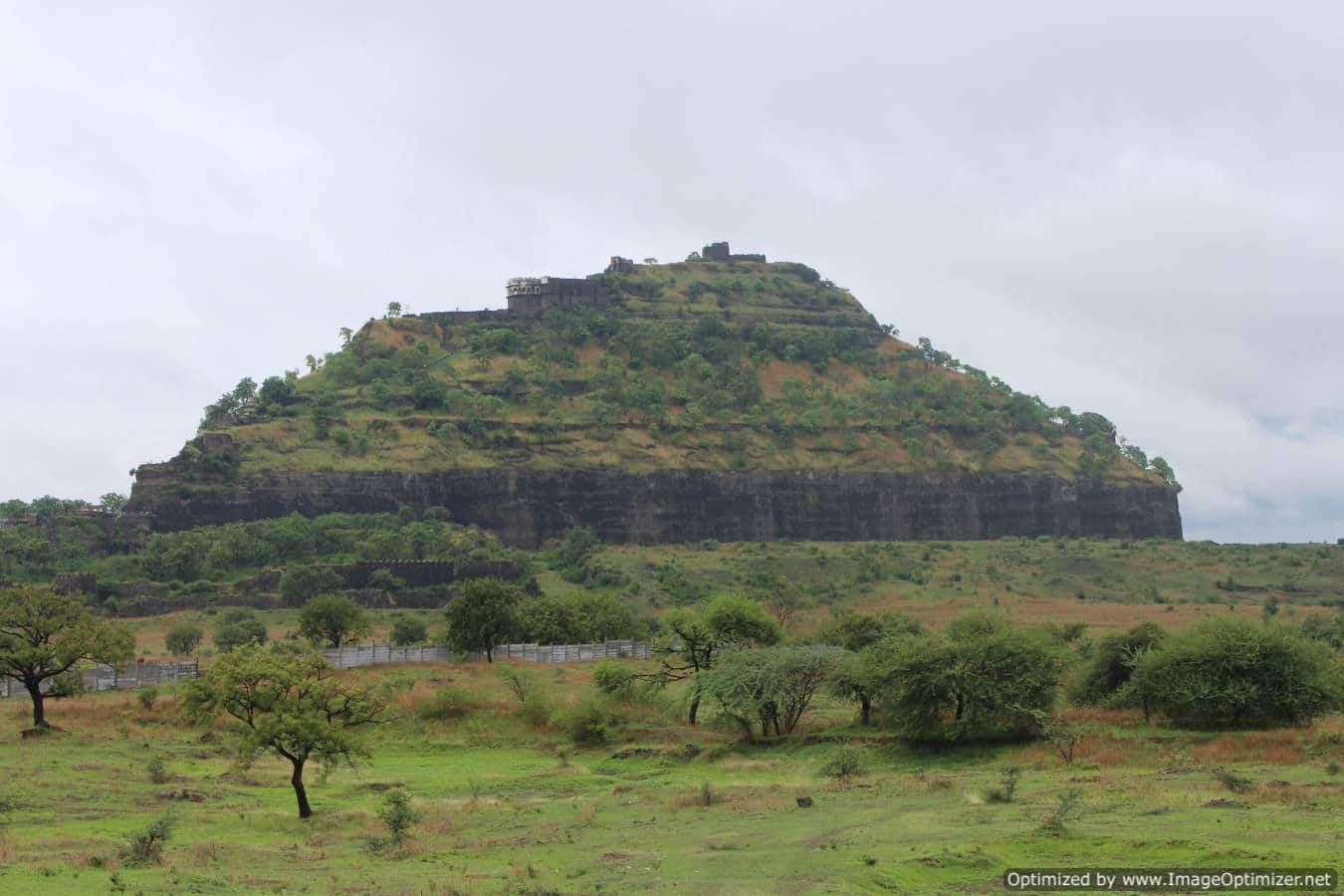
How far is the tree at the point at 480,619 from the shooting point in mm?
62125

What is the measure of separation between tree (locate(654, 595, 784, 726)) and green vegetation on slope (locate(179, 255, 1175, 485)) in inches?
2433

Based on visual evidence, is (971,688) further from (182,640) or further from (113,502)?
(113,502)

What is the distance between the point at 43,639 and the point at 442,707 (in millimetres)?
12720

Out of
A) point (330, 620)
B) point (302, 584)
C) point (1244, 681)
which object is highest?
point (302, 584)

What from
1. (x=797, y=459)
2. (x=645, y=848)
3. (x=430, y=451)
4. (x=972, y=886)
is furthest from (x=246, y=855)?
(x=797, y=459)

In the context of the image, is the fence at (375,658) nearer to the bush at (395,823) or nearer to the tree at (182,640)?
the tree at (182,640)

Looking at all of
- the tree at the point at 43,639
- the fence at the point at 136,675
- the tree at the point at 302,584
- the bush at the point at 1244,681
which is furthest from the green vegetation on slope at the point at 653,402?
the bush at the point at 1244,681

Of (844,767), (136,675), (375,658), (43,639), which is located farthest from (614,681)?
(136,675)

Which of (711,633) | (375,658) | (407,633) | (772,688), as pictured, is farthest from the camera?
(407,633)

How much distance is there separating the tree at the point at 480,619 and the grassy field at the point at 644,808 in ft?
42.4

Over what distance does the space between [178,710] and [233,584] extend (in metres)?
43.2

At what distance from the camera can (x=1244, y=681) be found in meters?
39.1

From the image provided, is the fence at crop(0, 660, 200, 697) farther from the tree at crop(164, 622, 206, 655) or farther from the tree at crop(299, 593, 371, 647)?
the tree at crop(164, 622, 206, 655)

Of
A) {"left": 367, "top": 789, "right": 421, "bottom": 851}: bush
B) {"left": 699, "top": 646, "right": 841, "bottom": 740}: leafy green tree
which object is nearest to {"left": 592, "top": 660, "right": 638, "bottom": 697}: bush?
{"left": 699, "top": 646, "right": 841, "bottom": 740}: leafy green tree
